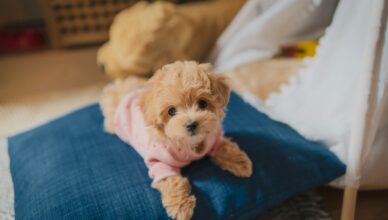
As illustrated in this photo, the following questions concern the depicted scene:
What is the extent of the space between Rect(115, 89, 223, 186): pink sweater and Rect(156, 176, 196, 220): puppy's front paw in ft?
0.07

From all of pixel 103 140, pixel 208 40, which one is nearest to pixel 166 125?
pixel 103 140

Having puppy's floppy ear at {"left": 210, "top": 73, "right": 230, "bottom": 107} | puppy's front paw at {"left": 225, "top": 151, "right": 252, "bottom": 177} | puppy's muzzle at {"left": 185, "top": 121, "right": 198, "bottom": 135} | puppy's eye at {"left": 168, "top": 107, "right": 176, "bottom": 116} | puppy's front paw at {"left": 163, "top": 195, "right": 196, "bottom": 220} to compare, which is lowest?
puppy's front paw at {"left": 163, "top": 195, "right": 196, "bottom": 220}

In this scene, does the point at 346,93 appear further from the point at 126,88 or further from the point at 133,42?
the point at 133,42

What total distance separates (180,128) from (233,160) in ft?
0.78

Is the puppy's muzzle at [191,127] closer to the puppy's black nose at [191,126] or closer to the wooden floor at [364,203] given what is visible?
the puppy's black nose at [191,126]

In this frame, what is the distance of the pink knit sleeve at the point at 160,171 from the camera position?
0.95 meters

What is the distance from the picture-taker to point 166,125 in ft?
2.89

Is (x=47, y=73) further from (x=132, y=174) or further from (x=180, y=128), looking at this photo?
(x=180, y=128)

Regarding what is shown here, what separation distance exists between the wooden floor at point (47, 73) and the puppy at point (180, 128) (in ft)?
3.20

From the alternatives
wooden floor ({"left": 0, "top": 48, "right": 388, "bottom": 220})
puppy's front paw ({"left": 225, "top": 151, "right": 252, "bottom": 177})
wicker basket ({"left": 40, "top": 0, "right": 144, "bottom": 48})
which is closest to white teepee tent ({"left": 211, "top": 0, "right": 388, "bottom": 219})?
puppy's front paw ({"left": 225, "top": 151, "right": 252, "bottom": 177})

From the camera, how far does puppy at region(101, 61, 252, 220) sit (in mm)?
848

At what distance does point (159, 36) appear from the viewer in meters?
1.60

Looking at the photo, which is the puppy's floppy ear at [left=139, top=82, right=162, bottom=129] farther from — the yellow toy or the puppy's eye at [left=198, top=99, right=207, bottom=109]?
the yellow toy

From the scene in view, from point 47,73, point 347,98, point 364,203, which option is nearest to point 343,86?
point 347,98
